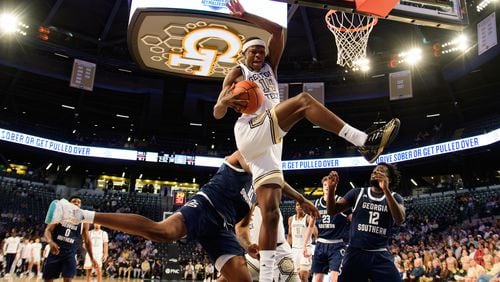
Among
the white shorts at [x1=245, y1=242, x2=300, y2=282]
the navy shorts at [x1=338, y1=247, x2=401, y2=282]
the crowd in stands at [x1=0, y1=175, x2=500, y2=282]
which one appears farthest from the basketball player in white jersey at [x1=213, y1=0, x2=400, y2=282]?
the crowd in stands at [x1=0, y1=175, x2=500, y2=282]

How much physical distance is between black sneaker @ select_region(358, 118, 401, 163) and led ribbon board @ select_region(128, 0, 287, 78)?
846 centimetres

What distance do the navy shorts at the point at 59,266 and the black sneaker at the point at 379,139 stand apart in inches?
225

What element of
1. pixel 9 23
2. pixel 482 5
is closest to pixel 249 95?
pixel 482 5

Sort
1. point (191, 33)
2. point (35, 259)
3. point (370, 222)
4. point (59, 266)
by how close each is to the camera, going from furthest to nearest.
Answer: point (35, 259) < point (191, 33) < point (59, 266) < point (370, 222)

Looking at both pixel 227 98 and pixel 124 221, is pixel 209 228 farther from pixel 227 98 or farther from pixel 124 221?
pixel 227 98

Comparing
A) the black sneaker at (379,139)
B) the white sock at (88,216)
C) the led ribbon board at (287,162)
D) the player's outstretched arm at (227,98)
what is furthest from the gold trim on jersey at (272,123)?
the led ribbon board at (287,162)

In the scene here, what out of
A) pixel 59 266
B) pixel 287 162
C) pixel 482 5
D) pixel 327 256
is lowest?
pixel 59 266

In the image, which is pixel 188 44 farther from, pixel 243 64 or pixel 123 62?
pixel 243 64

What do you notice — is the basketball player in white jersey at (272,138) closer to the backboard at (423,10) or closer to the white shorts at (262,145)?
the white shorts at (262,145)

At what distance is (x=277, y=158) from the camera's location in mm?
3791

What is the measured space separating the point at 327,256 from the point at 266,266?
4074 mm

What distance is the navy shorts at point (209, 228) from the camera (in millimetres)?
3553

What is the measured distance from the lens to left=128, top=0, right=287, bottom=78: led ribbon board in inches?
496

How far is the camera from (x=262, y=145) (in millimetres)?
3605
